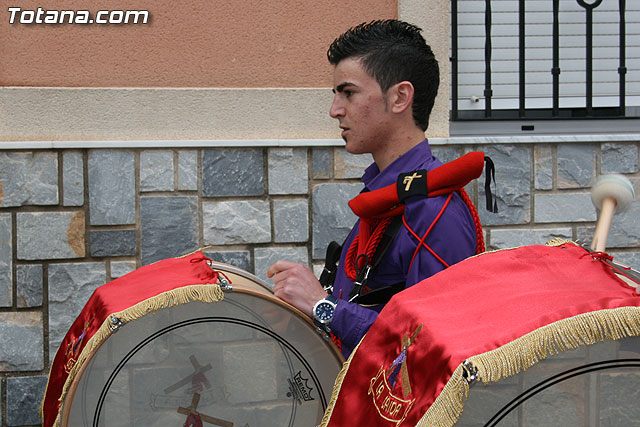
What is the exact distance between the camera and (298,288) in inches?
73.4

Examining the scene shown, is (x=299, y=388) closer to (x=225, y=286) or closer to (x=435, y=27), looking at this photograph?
(x=225, y=286)

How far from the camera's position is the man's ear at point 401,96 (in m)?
2.11

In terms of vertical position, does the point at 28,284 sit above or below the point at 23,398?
above

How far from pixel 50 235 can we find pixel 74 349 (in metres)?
2.02

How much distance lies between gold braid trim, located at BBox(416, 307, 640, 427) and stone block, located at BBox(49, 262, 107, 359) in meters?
3.14

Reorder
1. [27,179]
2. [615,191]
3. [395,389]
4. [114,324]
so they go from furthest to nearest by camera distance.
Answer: [27,179] → [114,324] → [615,191] → [395,389]

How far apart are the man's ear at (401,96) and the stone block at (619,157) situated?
252 centimetres

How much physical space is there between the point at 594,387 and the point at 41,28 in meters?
3.65

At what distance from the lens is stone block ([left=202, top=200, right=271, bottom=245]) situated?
3967 mm

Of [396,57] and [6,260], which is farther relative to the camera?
[6,260]

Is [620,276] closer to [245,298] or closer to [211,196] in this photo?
[245,298]

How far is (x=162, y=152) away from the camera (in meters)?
3.92

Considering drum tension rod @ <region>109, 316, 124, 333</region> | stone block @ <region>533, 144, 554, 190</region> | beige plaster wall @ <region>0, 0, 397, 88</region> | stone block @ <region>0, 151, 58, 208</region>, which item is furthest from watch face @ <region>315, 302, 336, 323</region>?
stone block @ <region>533, 144, 554, 190</region>

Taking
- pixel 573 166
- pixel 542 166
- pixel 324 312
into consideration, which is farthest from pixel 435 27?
pixel 324 312
